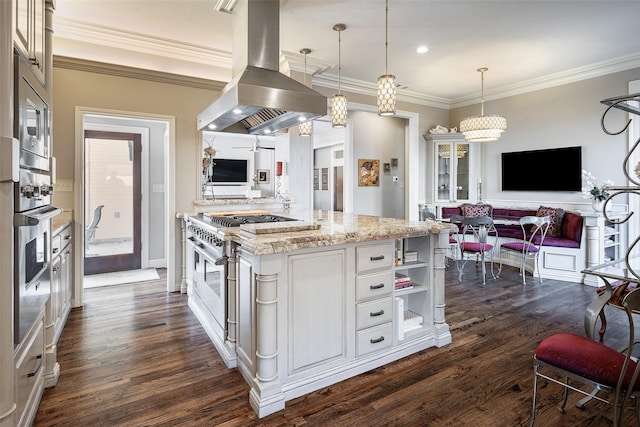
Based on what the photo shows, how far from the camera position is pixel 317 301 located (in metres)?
2.15

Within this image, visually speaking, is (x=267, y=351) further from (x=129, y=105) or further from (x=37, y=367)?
(x=129, y=105)

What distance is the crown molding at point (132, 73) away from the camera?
3.63 meters

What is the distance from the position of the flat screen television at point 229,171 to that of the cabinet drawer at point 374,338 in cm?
313

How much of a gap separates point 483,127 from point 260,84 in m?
3.68

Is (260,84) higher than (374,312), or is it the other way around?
(260,84)

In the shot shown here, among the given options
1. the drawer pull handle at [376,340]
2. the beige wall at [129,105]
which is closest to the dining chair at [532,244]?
the drawer pull handle at [376,340]

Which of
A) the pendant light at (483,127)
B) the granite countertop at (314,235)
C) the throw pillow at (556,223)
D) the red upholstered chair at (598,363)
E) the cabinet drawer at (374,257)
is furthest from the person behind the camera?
the throw pillow at (556,223)

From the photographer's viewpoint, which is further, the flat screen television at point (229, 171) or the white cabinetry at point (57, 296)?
the flat screen television at point (229, 171)

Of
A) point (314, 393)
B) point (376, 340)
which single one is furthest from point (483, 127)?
point (314, 393)

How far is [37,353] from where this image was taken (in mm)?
1885

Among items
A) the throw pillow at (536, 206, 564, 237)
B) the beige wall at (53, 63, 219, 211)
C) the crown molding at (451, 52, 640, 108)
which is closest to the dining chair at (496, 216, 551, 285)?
the throw pillow at (536, 206, 564, 237)

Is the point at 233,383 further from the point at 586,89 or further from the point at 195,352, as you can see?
the point at 586,89

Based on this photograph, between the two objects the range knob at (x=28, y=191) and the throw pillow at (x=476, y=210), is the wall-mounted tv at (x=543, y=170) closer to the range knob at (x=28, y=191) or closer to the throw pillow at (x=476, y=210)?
the throw pillow at (x=476, y=210)

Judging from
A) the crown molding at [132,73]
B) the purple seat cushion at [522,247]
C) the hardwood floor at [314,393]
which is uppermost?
the crown molding at [132,73]
